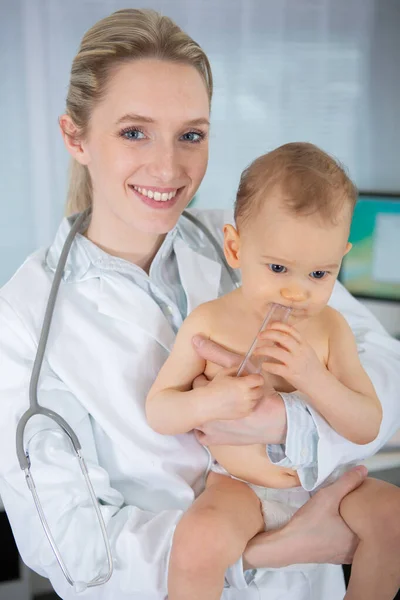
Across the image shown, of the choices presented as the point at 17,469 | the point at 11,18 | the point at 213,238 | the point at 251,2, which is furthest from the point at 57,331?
the point at 251,2

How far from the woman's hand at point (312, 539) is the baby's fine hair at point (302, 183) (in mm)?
315

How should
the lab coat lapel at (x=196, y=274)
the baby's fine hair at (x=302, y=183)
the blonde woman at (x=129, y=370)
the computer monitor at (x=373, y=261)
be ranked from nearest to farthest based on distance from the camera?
the baby's fine hair at (x=302, y=183) < the blonde woman at (x=129, y=370) < the lab coat lapel at (x=196, y=274) < the computer monitor at (x=373, y=261)

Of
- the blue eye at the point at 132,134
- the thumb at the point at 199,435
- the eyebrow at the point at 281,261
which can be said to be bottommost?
the thumb at the point at 199,435

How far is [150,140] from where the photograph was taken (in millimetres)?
783

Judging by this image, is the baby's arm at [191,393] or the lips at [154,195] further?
the lips at [154,195]

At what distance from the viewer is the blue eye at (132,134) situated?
2.56 feet

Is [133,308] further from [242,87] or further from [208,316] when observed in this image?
[242,87]

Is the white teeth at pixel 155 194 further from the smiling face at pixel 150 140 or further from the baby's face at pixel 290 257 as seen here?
the baby's face at pixel 290 257

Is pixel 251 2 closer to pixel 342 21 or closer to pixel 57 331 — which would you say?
pixel 342 21

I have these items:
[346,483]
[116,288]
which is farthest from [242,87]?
[346,483]

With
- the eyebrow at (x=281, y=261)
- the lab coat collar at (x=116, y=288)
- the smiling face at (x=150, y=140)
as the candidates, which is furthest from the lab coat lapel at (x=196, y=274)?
the eyebrow at (x=281, y=261)

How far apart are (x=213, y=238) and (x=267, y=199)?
0.30 meters

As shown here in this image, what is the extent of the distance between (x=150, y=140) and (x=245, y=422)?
330 mm

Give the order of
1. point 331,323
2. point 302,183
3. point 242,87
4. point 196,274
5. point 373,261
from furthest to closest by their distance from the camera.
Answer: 1. point 373,261
2. point 242,87
3. point 196,274
4. point 331,323
5. point 302,183
